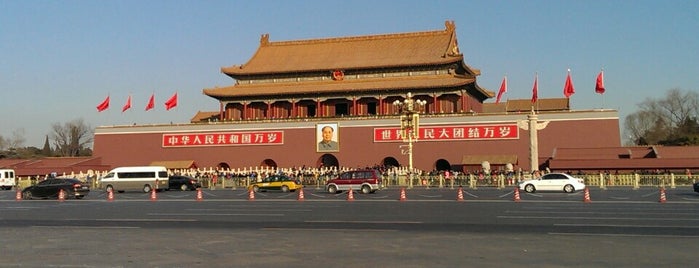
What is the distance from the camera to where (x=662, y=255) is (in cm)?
1059

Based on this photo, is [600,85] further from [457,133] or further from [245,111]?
[245,111]

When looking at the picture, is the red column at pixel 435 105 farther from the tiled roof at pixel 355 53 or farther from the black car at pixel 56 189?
the black car at pixel 56 189

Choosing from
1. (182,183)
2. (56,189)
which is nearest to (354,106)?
(182,183)

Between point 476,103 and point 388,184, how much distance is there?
21.2 meters

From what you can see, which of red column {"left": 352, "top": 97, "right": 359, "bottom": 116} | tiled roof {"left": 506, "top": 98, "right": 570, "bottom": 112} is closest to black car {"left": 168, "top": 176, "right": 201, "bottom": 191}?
red column {"left": 352, "top": 97, "right": 359, "bottom": 116}

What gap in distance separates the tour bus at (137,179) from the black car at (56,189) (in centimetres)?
616

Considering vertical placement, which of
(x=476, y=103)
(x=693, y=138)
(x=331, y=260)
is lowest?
(x=331, y=260)

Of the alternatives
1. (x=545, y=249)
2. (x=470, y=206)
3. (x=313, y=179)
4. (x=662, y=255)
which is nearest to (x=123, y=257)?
(x=545, y=249)

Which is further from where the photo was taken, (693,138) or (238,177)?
(693,138)

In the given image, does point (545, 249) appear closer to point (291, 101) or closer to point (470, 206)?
point (470, 206)

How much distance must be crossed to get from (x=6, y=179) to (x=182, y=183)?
603 inches

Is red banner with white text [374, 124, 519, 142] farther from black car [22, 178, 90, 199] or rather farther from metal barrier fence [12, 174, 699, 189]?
black car [22, 178, 90, 199]

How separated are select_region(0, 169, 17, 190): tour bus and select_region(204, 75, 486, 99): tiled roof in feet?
55.4

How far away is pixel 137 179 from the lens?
3906 centimetres
